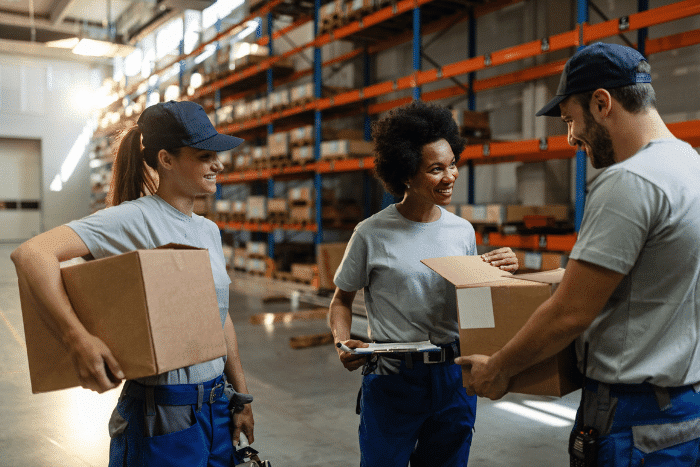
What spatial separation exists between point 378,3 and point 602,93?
24.1 ft

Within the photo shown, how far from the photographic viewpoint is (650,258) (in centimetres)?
124

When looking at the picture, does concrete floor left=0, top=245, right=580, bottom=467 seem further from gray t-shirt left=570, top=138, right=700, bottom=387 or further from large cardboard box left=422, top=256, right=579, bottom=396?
gray t-shirt left=570, top=138, right=700, bottom=387

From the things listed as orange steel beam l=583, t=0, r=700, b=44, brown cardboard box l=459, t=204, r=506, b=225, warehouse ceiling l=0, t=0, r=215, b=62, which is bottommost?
brown cardboard box l=459, t=204, r=506, b=225

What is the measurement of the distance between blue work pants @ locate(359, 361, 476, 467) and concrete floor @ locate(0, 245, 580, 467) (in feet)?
5.06

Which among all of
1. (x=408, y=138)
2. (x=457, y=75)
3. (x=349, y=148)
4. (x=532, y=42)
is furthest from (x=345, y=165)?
(x=408, y=138)

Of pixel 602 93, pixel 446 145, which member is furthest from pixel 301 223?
pixel 602 93

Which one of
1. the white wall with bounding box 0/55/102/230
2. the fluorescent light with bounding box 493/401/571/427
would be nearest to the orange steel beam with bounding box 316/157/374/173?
the fluorescent light with bounding box 493/401/571/427

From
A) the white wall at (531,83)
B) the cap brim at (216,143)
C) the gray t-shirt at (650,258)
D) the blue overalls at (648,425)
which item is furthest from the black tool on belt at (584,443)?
the white wall at (531,83)

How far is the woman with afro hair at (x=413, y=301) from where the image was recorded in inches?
73.9

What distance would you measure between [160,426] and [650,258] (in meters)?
1.31

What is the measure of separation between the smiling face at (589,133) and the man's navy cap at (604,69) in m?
0.05

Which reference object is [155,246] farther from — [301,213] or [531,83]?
[301,213]

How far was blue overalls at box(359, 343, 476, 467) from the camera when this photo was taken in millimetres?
1869

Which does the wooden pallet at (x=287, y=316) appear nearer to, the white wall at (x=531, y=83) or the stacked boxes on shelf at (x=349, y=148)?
the stacked boxes on shelf at (x=349, y=148)
